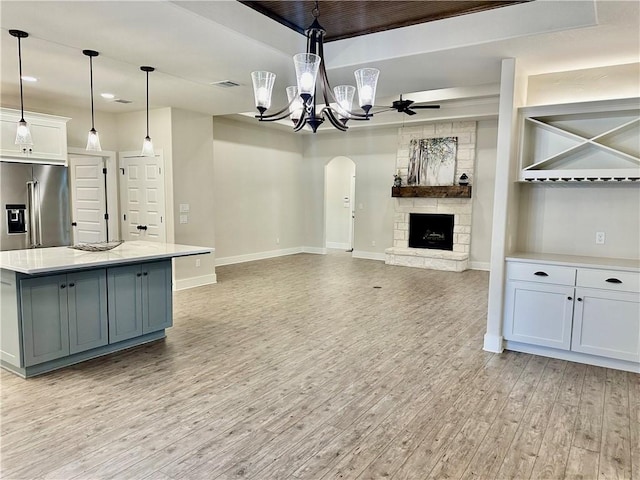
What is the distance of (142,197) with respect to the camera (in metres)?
6.63

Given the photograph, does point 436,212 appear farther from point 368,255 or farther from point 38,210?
point 38,210

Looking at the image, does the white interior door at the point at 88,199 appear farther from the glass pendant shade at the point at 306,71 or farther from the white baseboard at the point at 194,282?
the glass pendant shade at the point at 306,71

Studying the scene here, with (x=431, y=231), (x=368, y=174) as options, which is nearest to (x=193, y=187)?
(x=368, y=174)

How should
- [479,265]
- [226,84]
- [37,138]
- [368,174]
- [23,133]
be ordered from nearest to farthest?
1. [23,133]
2. [226,84]
3. [37,138]
4. [479,265]
5. [368,174]

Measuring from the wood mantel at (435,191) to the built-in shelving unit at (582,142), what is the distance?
13.5 ft

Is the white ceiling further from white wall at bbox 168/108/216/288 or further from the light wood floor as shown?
the light wood floor

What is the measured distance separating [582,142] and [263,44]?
9.94 ft

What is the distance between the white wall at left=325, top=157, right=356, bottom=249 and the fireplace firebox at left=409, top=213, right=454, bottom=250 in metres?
2.69

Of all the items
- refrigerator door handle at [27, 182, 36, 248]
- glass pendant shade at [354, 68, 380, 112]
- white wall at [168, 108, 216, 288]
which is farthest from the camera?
white wall at [168, 108, 216, 288]

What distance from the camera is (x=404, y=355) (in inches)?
154

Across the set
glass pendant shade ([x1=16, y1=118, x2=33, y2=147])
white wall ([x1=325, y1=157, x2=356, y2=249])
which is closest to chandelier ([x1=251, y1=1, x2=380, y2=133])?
glass pendant shade ([x1=16, y1=118, x2=33, y2=147])

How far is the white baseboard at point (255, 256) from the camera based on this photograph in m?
8.63

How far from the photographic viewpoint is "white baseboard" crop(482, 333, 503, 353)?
402 centimetres

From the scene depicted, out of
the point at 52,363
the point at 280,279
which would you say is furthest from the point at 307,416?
the point at 280,279
